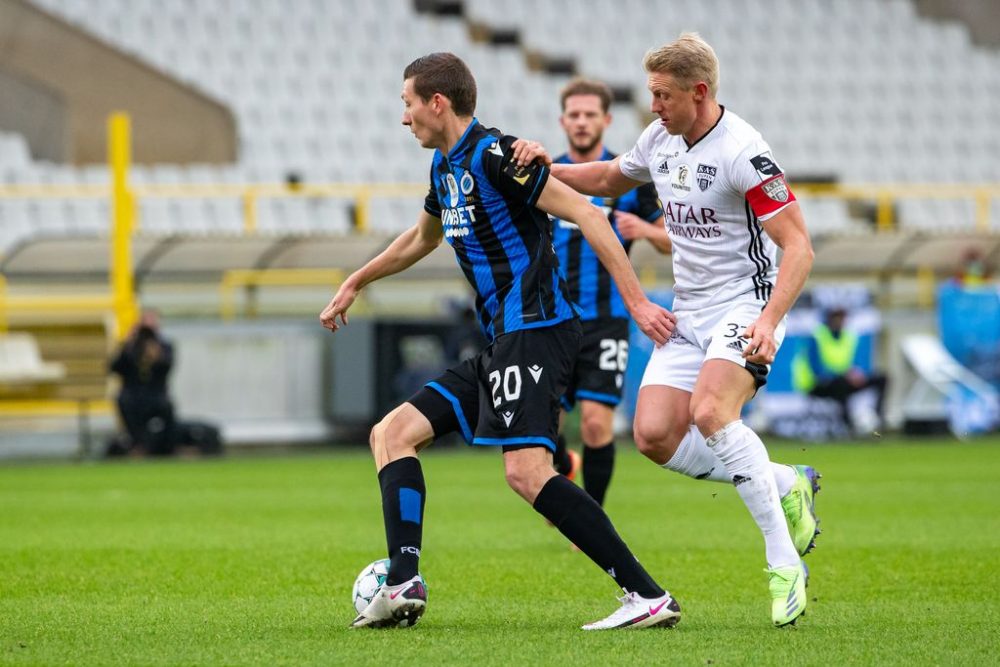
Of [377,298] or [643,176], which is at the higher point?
[643,176]

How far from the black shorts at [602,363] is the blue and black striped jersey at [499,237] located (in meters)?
2.62

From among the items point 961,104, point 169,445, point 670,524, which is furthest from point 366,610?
point 961,104

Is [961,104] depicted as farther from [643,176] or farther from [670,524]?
[643,176]

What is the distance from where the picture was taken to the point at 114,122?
17.2m

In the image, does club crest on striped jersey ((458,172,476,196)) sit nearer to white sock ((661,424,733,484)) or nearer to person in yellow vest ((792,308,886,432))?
white sock ((661,424,733,484))

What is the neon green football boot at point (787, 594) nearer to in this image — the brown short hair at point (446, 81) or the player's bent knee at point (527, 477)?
the player's bent knee at point (527, 477)

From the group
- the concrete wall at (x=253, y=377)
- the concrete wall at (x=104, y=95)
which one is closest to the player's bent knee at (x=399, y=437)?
the concrete wall at (x=253, y=377)

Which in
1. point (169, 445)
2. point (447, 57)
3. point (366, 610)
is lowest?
point (169, 445)

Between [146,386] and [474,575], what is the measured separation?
10.2 metres

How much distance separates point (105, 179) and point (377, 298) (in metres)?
5.03

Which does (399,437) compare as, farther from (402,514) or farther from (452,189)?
(452,189)

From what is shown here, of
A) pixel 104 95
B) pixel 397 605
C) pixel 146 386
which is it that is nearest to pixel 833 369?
pixel 146 386

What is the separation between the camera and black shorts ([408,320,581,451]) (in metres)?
5.37

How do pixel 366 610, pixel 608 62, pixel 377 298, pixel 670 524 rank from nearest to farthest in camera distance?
pixel 366 610 < pixel 670 524 < pixel 377 298 < pixel 608 62
